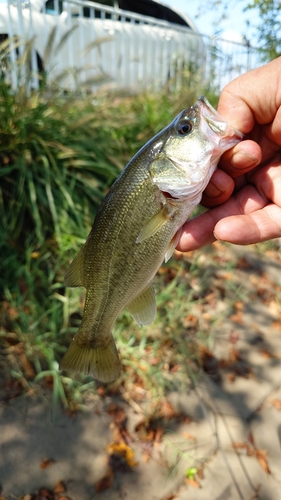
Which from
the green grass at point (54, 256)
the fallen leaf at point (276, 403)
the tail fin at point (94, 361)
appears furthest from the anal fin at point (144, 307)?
the fallen leaf at point (276, 403)

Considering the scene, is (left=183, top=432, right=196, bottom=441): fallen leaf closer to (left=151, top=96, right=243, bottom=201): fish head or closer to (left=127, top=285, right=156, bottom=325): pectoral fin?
(left=127, top=285, right=156, bottom=325): pectoral fin

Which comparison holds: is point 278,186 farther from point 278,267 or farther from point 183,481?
point 278,267

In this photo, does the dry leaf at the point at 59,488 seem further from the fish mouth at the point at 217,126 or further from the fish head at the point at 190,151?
the fish mouth at the point at 217,126

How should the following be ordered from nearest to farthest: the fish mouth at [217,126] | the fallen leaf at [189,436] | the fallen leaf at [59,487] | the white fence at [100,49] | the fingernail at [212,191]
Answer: the fish mouth at [217,126], the fingernail at [212,191], the fallen leaf at [59,487], the fallen leaf at [189,436], the white fence at [100,49]

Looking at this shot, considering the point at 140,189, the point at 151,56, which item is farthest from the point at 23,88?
the point at 151,56

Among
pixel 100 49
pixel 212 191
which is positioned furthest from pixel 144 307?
pixel 100 49

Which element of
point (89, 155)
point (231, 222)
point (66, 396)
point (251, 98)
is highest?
point (251, 98)

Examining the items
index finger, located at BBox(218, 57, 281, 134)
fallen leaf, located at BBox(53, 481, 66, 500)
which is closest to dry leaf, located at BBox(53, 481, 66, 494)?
fallen leaf, located at BBox(53, 481, 66, 500)

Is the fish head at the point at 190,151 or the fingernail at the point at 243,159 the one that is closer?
the fish head at the point at 190,151
